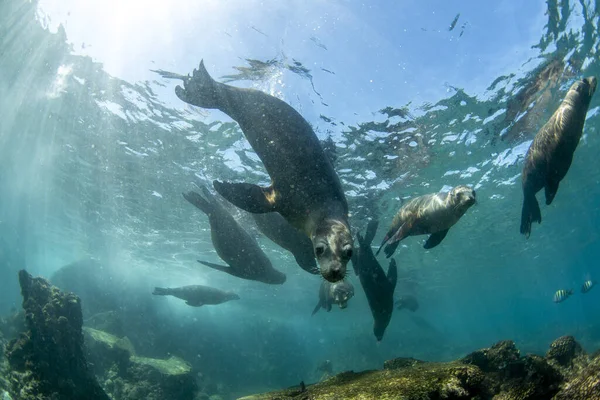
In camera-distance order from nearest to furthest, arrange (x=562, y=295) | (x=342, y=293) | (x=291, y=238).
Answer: (x=291, y=238), (x=342, y=293), (x=562, y=295)

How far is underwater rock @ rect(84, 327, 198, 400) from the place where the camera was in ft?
36.3

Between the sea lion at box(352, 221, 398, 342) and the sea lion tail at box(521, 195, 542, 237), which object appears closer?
the sea lion at box(352, 221, 398, 342)

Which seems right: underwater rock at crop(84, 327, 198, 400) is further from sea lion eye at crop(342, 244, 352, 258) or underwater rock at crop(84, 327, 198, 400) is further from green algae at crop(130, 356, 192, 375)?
sea lion eye at crop(342, 244, 352, 258)

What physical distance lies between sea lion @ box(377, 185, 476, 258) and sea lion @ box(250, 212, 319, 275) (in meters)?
1.21

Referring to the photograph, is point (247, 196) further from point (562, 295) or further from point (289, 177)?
point (562, 295)

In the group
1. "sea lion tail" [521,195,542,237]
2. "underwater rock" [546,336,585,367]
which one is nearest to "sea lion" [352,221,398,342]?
"sea lion tail" [521,195,542,237]

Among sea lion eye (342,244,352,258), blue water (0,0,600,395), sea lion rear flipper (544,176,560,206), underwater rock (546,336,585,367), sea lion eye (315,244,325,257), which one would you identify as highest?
blue water (0,0,600,395)

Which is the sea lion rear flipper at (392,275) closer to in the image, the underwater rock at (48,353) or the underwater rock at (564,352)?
the underwater rock at (564,352)

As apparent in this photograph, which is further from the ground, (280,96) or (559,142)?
(280,96)

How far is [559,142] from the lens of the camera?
13.7 ft

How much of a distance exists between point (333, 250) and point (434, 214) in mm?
2654

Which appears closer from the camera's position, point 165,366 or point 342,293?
point 342,293

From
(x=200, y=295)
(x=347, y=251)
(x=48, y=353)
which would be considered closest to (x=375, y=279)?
(x=347, y=251)

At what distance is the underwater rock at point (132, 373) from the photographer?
11062mm
